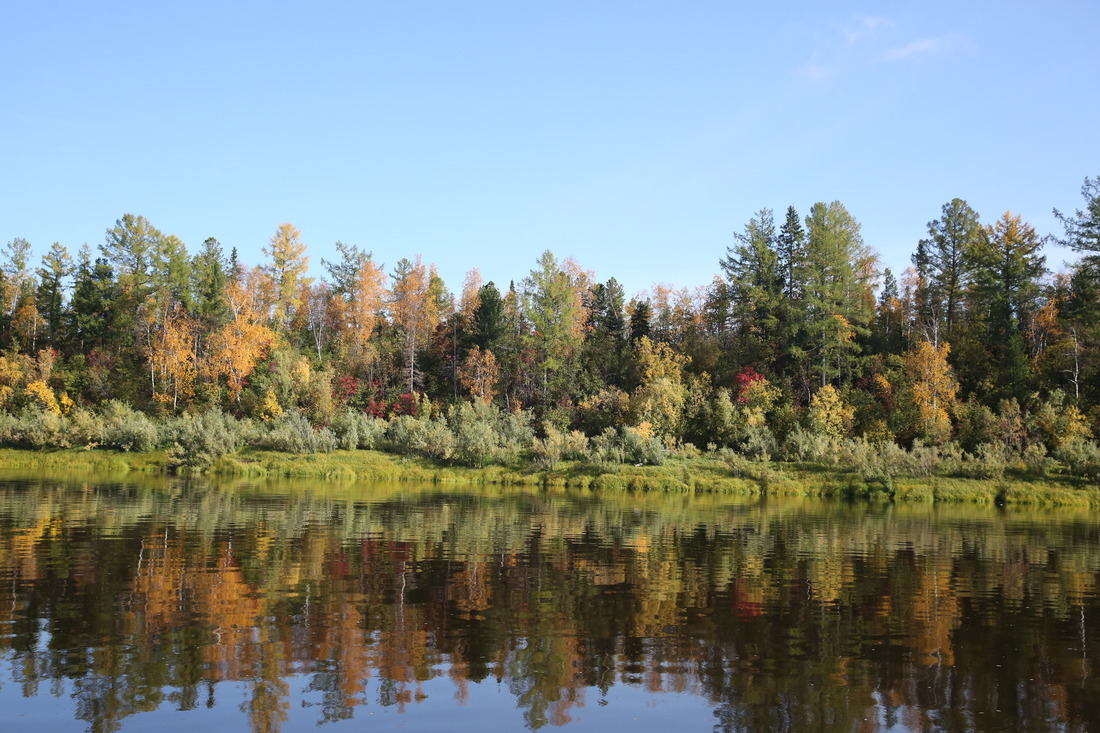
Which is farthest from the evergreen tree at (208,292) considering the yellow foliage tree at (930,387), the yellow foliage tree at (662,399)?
the yellow foliage tree at (930,387)

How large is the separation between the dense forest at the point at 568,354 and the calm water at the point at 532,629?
1189 inches

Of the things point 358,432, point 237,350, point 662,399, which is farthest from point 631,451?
point 237,350

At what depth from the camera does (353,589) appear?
16.0 metres

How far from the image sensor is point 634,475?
48906 millimetres

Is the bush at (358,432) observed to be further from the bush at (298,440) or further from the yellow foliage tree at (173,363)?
the yellow foliage tree at (173,363)

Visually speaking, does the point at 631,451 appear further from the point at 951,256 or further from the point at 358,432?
the point at 951,256

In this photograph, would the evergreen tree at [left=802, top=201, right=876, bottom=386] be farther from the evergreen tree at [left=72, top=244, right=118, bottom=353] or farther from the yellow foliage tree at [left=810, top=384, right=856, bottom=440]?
the evergreen tree at [left=72, top=244, right=118, bottom=353]

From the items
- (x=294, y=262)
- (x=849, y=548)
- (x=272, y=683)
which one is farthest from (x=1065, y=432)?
(x=294, y=262)

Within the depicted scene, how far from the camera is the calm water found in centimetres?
954

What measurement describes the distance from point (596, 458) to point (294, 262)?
188ft

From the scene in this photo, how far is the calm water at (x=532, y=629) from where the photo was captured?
9.54 metres

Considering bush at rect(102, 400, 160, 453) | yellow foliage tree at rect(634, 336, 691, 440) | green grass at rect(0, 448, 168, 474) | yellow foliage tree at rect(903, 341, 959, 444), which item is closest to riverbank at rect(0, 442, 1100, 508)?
green grass at rect(0, 448, 168, 474)

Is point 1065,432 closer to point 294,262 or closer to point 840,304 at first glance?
point 840,304

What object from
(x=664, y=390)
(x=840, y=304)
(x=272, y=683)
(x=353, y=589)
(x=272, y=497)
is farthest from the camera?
(x=840, y=304)
